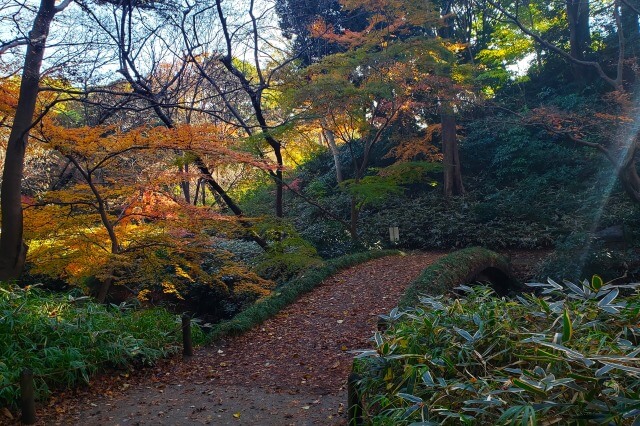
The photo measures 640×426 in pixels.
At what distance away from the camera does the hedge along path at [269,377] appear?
426 cm

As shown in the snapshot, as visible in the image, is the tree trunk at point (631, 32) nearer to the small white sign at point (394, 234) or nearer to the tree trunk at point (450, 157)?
the tree trunk at point (450, 157)

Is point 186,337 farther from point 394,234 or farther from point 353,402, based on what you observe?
point 394,234

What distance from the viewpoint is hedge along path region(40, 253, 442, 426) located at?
4262 mm

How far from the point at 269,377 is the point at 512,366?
379 cm

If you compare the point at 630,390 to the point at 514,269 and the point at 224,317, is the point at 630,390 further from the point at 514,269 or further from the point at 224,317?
the point at 514,269

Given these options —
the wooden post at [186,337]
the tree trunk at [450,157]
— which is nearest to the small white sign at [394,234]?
the tree trunk at [450,157]

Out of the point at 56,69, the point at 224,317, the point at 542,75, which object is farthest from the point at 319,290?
the point at 542,75

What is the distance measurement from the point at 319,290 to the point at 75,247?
13.2 ft

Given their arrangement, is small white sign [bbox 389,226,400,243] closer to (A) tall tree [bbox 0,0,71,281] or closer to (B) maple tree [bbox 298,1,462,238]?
(B) maple tree [bbox 298,1,462,238]

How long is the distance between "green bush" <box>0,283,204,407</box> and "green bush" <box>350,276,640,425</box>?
10.6ft

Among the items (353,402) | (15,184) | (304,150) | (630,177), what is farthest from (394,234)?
(353,402)

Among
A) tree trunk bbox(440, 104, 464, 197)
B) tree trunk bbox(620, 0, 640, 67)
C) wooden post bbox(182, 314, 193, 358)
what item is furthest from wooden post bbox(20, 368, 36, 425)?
tree trunk bbox(620, 0, 640, 67)

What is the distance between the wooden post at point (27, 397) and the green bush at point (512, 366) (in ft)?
9.16

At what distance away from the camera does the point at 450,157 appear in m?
16.0
